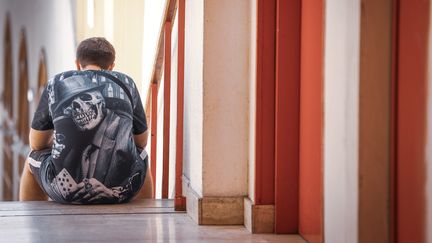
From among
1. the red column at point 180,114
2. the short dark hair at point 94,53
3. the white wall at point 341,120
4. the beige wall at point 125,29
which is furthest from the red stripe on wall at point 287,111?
the beige wall at point 125,29

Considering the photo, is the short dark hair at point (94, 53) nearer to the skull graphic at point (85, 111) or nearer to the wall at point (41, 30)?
the skull graphic at point (85, 111)

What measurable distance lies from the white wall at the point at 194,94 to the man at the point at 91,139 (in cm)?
24

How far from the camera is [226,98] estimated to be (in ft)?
9.60

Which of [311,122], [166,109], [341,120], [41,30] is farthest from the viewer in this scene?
[41,30]

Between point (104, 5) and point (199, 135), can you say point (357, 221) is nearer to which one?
point (199, 135)

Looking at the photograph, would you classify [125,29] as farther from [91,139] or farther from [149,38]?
[91,139]

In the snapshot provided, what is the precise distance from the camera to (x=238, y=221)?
9.49 ft

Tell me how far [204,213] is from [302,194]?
16.6 inches

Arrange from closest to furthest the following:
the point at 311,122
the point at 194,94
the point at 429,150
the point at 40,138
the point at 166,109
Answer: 1. the point at 429,150
2. the point at 311,122
3. the point at 194,94
4. the point at 40,138
5. the point at 166,109

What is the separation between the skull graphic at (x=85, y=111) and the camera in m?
3.38

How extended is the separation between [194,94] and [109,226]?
0.62 meters

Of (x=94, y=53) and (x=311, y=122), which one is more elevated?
(x=94, y=53)

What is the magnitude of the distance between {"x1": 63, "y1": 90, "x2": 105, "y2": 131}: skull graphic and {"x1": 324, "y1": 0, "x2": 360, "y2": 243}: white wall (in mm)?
1430

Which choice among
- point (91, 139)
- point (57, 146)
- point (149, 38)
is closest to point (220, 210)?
point (91, 139)
